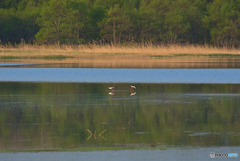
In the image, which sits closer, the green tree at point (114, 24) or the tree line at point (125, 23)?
the tree line at point (125, 23)

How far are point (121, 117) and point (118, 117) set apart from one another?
0.22 ft

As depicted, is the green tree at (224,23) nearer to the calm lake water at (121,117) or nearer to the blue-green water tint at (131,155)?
the calm lake water at (121,117)

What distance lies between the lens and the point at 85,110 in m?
11.2

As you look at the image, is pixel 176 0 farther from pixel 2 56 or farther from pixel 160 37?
pixel 2 56

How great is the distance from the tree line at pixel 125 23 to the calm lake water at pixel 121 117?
39.0 meters

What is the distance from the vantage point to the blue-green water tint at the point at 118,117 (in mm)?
7884

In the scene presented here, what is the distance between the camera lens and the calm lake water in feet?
24.9

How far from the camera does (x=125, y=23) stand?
60344 mm

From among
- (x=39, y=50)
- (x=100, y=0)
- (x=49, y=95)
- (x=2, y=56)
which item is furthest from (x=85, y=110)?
(x=100, y=0)

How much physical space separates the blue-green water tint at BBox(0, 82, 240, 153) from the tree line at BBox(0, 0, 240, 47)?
4088 cm

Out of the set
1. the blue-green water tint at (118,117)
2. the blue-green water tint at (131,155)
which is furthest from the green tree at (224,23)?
the blue-green water tint at (131,155)

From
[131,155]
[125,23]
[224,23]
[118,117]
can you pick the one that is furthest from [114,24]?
[131,155]

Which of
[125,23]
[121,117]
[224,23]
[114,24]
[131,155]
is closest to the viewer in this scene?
[131,155]

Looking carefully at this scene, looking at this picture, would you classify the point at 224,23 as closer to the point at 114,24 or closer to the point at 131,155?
the point at 114,24
